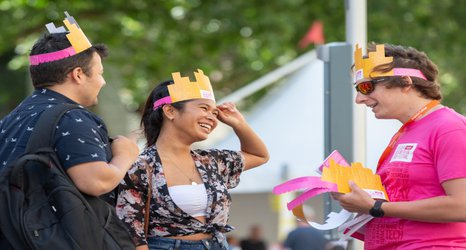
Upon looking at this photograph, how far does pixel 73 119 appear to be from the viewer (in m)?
3.74

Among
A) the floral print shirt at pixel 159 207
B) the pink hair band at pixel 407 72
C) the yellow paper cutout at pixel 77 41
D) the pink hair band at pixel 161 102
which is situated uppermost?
the yellow paper cutout at pixel 77 41

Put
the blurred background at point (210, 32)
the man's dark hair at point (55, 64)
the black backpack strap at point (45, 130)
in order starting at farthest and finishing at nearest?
1. the blurred background at point (210, 32)
2. the man's dark hair at point (55, 64)
3. the black backpack strap at point (45, 130)

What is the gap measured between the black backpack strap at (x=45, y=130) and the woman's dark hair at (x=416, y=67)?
1292mm

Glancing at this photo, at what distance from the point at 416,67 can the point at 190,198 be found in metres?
1.07

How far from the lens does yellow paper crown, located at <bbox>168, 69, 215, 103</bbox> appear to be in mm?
4594

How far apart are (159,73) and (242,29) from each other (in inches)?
133

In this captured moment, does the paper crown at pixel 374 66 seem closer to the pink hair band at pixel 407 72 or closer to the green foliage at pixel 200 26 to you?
the pink hair band at pixel 407 72

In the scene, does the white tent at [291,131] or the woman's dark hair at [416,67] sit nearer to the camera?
the woman's dark hair at [416,67]

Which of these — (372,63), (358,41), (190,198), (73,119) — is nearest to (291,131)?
(358,41)

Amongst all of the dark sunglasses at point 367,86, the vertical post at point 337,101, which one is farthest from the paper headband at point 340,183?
the vertical post at point 337,101

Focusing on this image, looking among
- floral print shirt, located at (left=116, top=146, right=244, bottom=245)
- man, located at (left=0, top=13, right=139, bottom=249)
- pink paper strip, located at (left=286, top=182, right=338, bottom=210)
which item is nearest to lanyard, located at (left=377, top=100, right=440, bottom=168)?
pink paper strip, located at (left=286, top=182, right=338, bottom=210)

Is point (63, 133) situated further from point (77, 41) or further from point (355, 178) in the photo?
point (355, 178)

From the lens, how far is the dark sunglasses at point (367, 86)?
164 inches

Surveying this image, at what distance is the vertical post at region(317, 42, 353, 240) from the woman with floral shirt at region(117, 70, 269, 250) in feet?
3.35
